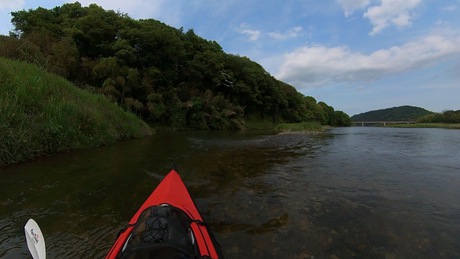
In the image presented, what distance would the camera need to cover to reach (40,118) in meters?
7.27

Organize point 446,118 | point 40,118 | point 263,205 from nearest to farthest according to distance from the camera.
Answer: point 263,205, point 40,118, point 446,118

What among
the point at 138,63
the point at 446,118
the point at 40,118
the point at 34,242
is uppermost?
the point at 138,63

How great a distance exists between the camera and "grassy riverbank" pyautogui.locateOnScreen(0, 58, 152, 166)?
251 inches

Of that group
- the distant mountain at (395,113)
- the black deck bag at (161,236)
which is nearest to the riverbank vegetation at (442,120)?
the distant mountain at (395,113)

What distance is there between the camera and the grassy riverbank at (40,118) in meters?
6.36

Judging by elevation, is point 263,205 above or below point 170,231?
below

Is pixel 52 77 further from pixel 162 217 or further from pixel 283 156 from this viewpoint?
pixel 162 217

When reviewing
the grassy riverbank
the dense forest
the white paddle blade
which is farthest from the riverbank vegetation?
the white paddle blade

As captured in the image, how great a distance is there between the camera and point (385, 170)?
275 inches

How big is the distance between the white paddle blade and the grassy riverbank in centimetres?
499

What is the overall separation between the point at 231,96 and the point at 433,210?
1274 inches

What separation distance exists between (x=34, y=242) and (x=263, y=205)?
3.16m

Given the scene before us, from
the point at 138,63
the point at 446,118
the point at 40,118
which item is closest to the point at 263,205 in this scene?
the point at 40,118

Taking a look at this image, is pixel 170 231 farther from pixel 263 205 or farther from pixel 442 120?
pixel 442 120
